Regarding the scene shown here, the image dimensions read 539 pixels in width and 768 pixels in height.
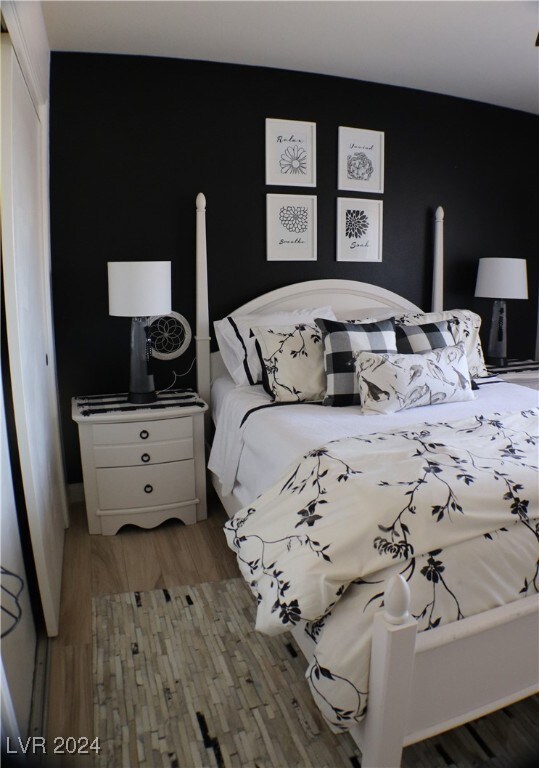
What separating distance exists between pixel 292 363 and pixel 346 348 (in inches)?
10.6

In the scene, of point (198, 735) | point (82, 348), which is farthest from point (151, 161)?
point (198, 735)

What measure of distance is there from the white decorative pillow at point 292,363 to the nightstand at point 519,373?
1.23m

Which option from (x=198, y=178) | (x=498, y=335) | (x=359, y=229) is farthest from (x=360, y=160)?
(x=498, y=335)

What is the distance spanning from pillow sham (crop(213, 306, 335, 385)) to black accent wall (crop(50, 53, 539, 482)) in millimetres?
234

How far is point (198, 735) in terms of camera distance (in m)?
1.53

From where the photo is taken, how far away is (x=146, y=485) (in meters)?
2.67

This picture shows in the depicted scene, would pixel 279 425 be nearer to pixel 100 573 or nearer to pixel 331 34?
pixel 100 573

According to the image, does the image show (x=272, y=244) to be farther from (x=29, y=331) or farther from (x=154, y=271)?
(x=29, y=331)

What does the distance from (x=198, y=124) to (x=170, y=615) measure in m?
2.52

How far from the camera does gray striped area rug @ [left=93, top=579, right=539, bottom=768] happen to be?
146 cm

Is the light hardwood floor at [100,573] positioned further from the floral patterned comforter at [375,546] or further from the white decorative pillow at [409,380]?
the white decorative pillow at [409,380]

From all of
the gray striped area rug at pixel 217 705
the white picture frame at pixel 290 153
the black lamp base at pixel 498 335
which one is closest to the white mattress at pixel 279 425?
the gray striped area rug at pixel 217 705

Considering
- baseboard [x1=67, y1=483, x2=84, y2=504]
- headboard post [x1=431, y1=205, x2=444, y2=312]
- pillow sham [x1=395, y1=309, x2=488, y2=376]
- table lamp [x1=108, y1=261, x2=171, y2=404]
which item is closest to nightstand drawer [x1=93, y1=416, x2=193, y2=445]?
table lamp [x1=108, y1=261, x2=171, y2=404]

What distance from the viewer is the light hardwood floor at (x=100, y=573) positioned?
165 cm
